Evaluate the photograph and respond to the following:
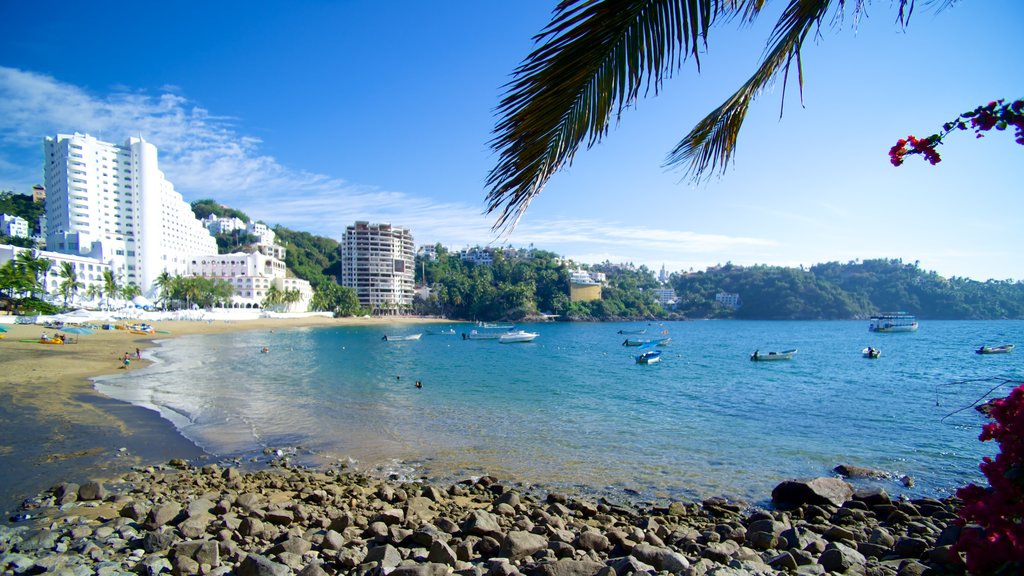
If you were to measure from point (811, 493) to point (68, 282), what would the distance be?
89.3m

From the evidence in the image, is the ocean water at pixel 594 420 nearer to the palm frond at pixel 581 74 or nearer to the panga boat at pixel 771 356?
the panga boat at pixel 771 356

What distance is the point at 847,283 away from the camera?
150250mm

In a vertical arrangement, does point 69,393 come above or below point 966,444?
above

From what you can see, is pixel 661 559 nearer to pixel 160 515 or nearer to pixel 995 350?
pixel 160 515

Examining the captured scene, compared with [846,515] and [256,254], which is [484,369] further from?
[256,254]

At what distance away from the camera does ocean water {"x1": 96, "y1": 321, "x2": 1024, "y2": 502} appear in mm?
11828

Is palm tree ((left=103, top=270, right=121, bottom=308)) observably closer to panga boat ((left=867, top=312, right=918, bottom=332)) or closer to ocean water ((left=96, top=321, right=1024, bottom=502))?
ocean water ((left=96, top=321, right=1024, bottom=502))

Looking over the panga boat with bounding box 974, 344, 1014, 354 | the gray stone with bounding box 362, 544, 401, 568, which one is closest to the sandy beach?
the gray stone with bounding box 362, 544, 401, 568

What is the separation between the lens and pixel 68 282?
229 feet

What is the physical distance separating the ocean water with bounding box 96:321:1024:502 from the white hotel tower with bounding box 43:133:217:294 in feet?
241

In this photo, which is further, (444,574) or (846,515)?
(846,515)

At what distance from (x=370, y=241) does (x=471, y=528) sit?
456 feet

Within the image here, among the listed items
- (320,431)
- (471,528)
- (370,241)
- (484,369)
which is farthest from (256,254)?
(471,528)

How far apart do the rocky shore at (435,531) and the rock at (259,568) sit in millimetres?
11
